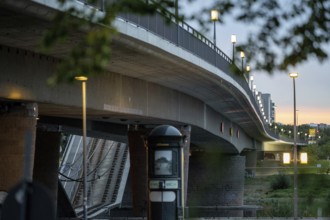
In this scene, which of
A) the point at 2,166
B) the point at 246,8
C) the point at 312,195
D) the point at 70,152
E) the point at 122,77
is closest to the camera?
the point at 246,8

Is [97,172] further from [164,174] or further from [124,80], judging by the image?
[164,174]

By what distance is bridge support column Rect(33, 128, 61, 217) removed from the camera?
38844 mm

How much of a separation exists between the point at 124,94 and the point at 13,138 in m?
6.78

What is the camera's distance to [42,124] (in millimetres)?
37875

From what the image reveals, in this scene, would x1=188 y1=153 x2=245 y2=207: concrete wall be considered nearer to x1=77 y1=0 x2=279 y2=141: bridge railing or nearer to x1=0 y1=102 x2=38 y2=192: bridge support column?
x1=77 y1=0 x2=279 y2=141: bridge railing

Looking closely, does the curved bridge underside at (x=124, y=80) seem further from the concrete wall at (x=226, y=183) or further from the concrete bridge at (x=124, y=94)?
the concrete wall at (x=226, y=183)

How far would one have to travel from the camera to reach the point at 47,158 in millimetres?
39406

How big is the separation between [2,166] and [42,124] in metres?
14.9

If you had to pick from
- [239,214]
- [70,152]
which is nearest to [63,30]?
[70,152]

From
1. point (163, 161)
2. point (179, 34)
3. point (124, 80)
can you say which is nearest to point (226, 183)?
point (124, 80)

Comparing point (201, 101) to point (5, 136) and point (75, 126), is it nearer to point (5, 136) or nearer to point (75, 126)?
point (75, 126)

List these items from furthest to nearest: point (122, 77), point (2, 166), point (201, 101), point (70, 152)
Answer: point (70, 152) < point (201, 101) < point (122, 77) < point (2, 166)

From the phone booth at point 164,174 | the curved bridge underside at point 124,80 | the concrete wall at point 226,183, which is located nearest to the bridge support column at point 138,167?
the curved bridge underside at point 124,80

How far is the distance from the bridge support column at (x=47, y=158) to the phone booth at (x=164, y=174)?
19.3 metres
